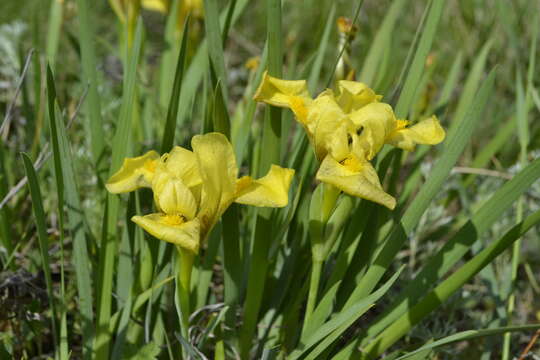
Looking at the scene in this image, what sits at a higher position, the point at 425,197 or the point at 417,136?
the point at 417,136

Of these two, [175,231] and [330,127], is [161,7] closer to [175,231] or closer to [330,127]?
[330,127]

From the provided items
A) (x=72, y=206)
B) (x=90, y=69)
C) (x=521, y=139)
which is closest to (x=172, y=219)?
(x=72, y=206)

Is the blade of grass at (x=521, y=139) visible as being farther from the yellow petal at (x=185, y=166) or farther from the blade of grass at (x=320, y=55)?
the yellow petal at (x=185, y=166)

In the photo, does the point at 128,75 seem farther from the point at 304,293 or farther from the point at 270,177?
the point at 304,293

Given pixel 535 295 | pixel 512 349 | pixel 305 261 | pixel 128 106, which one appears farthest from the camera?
pixel 535 295

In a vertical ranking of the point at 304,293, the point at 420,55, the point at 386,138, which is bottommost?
the point at 304,293

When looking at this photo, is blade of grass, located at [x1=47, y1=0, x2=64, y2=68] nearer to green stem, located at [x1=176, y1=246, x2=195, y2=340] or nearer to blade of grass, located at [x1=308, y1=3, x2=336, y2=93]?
blade of grass, located at [x1=308, y1=3, x2=336, y2=93]

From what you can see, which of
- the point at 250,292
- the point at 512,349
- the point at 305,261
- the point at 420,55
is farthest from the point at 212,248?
the point at 512,349
